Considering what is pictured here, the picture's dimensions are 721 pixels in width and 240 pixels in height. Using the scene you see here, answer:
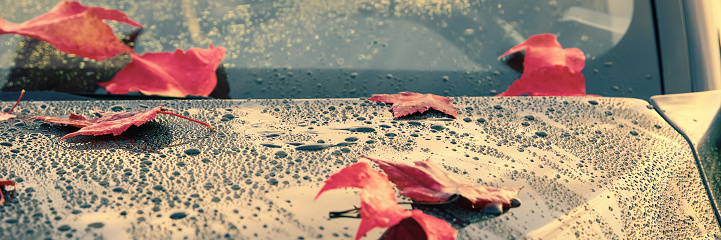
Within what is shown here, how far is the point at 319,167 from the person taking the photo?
3.00ft

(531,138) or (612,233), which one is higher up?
(531,138)

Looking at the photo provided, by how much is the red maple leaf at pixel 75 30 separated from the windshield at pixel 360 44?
0.10 feet

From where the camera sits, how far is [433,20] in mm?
1548

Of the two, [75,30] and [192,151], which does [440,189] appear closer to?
[192,151]

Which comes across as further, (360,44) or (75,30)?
(360,44)

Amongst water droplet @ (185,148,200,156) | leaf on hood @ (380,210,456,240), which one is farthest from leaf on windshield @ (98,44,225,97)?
leaf on hood @ (380,210,456,240)

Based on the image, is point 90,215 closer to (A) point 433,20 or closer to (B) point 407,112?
(B) point 407,112

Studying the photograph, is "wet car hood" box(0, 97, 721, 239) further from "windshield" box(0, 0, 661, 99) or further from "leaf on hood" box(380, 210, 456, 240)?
"windshield" box(0, 0, 661, 99)

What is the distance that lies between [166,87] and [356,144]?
580mm

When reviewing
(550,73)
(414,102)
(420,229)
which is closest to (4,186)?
(420,229)

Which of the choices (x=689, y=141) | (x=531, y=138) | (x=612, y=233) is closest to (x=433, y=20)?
(x=531, y=138)

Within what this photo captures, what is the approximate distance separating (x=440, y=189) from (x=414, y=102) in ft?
1.45

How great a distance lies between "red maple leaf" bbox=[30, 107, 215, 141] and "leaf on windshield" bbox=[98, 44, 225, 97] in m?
0.21

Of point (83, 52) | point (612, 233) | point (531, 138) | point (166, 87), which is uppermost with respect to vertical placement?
point (83, 52)
